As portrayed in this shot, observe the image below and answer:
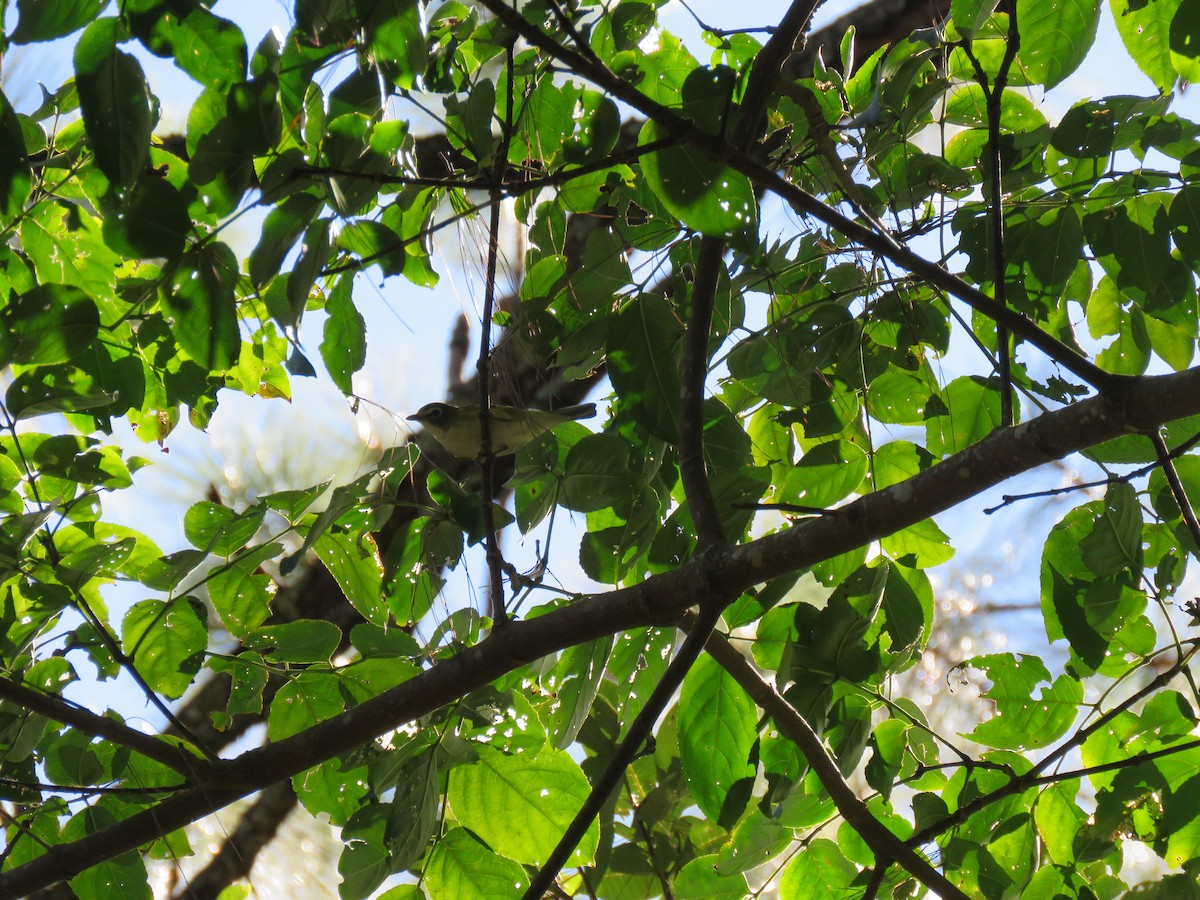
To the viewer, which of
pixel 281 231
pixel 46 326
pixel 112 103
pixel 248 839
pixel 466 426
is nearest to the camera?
pixel 112 103

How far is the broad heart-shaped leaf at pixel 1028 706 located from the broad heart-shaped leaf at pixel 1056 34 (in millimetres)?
935

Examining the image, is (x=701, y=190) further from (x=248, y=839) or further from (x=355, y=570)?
(x=248, y=839)

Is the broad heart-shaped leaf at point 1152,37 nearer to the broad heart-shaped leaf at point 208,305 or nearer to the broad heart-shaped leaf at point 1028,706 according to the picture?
the broad heart-shaped leaf at point 1028,706

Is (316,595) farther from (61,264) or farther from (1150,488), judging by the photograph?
(1150,488)

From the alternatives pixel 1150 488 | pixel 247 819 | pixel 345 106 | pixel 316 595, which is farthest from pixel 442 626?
pixel 247 819

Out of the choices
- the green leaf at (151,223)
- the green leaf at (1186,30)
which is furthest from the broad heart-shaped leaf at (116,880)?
the green leaf at (1186,30)

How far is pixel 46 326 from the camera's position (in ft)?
4.05

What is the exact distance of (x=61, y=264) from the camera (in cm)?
178

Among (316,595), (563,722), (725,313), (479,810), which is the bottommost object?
(479,810)

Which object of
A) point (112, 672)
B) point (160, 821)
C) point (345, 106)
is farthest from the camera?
point (112, 672)

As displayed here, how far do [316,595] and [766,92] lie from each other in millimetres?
2485

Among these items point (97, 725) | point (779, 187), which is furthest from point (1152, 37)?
point (97, 725)

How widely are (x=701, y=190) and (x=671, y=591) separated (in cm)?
54

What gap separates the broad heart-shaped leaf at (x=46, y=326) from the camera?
122cm
